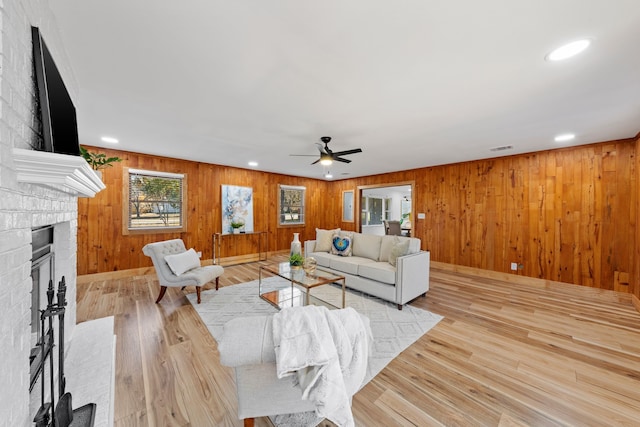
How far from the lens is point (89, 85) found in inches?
83.9

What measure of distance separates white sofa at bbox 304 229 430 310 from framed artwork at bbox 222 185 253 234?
2278 millimetres

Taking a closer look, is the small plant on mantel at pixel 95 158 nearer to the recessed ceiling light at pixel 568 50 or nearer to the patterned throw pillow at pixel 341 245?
the patterned throw pillow at pixel 341 245

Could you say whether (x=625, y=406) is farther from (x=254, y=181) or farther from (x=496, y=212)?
(x=254, y=181)

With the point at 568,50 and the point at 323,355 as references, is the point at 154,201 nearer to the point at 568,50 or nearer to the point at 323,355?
the point at 323,355

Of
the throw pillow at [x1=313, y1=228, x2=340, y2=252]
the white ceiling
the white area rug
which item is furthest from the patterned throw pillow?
the white ceiling

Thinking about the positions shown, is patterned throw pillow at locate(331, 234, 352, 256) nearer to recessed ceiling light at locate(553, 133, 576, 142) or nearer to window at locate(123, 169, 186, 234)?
window at locate(123, 169, 186, 234)

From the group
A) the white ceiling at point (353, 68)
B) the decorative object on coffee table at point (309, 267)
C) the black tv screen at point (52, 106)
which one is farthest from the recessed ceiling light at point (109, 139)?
the decorative object on coffee table at point (309, 267)

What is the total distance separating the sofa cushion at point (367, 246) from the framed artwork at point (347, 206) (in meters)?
3.19

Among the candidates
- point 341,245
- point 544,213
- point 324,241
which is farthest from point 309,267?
point 544,213

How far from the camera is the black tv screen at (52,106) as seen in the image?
3.88 feet

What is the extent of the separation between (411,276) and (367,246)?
106 centimetres

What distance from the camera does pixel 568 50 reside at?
1.60 m

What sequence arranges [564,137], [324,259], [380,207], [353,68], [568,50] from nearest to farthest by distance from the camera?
[568,50], [353,68], [564,137], [324,259], [380,207]

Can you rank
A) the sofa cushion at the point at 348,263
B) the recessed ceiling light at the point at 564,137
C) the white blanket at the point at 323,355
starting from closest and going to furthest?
the white blanket at the point at 323,355, the recessed ceiling light at the point at 564,137, the sofa cushion at the point at 348,263
